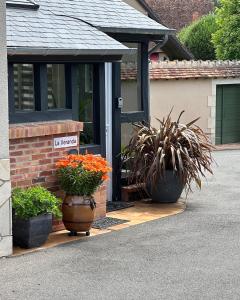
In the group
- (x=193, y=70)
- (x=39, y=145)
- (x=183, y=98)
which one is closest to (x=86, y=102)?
(x=39, y=145)

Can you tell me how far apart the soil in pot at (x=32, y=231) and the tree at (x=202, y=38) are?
89.4ft

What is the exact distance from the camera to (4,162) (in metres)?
7.42

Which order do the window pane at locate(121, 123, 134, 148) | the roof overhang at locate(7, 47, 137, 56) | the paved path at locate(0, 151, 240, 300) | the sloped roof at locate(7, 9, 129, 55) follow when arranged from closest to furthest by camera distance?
the paved path at locate(0, 151, 240, 300), the roof overhang at locate(7, 47, 137, 56), the sloped roof at locate(7, 9, 129, 55), the window pane at locate(121, 123, 134, 148)

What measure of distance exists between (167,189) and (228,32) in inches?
640

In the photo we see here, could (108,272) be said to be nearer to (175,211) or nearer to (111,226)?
(111,226)

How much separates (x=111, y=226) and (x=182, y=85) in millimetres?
11809

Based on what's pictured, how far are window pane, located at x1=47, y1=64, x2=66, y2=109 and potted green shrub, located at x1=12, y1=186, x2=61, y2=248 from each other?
5.76ft

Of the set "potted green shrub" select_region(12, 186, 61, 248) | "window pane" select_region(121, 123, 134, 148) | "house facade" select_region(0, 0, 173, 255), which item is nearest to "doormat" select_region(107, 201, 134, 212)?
"house facade" select_region(0, 0, 173, 255)

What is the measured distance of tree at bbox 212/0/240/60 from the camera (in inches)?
988

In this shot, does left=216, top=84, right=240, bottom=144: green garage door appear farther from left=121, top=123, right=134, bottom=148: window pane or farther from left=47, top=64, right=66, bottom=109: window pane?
left=47, top=64, right=66, bottom=109: window pane

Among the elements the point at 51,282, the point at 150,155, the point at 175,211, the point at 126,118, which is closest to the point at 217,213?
the point at 175,211

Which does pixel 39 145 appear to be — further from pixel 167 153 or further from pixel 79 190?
pixel 167 153

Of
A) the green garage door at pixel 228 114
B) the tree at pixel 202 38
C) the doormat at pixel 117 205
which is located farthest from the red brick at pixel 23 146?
the tree at pixel 202 38

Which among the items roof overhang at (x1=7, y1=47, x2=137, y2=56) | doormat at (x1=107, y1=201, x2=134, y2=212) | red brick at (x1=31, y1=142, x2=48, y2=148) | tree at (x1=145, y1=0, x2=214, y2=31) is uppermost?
tree at (x1=145, y1=0, x2=214, y2=31)
